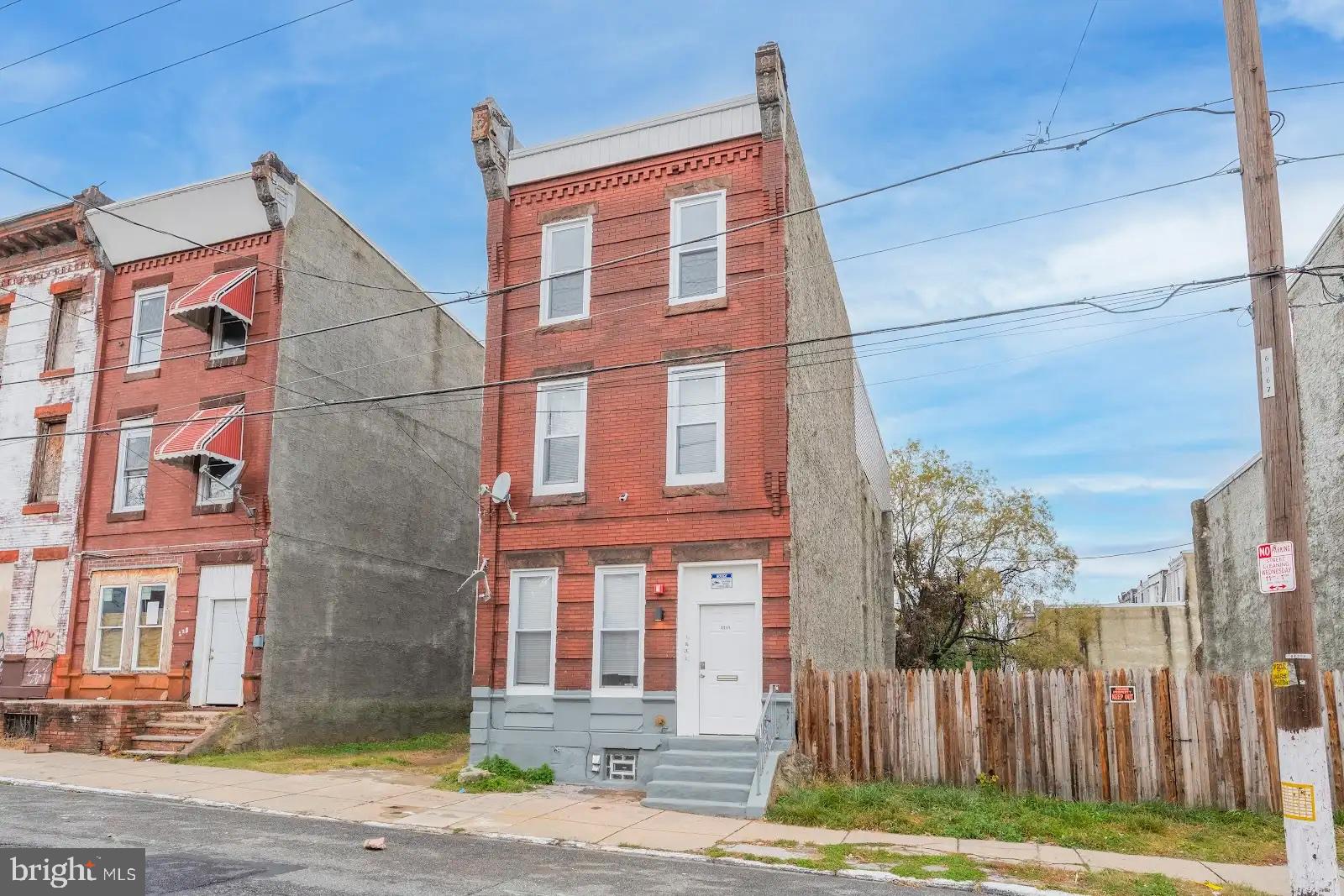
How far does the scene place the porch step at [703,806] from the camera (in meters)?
13.6

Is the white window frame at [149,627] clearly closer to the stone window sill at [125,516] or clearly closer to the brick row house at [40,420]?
the stone window sill at [125,516]

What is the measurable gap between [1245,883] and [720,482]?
9.00m

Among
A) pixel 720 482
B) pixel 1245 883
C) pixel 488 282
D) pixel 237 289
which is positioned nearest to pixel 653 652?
pixel 720 482

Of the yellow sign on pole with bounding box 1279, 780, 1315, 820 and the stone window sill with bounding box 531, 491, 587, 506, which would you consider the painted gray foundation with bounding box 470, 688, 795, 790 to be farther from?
the yellow sign on pole with bounding box 1279, 780, 1315, 820

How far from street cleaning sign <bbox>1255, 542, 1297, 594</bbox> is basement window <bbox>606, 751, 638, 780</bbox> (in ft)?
32.4

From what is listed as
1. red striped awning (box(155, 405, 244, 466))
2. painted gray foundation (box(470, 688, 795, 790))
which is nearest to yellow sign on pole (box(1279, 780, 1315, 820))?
painted gray foundation (box(470, 688, 795, 790))

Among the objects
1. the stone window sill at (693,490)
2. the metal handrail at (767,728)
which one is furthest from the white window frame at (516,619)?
the metal handrail at (767,728)

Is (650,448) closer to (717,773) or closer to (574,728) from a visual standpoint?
(574,728)

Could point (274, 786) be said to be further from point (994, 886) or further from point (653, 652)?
point (994, 886)

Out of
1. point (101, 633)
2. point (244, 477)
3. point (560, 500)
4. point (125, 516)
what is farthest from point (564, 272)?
point (101, 633)

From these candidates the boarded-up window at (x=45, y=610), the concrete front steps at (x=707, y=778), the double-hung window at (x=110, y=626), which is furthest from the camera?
the boarded-up window at (x=45, y=610)

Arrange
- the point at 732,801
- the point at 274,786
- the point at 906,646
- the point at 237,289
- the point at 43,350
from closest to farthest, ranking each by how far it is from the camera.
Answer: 1. the point at 732,801
2. the point at 274,786
3. the point at 237,289
4. the point at 43,350
5. the point at 906,646

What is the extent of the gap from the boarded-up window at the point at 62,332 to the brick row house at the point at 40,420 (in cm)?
2

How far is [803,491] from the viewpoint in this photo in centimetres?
1781
